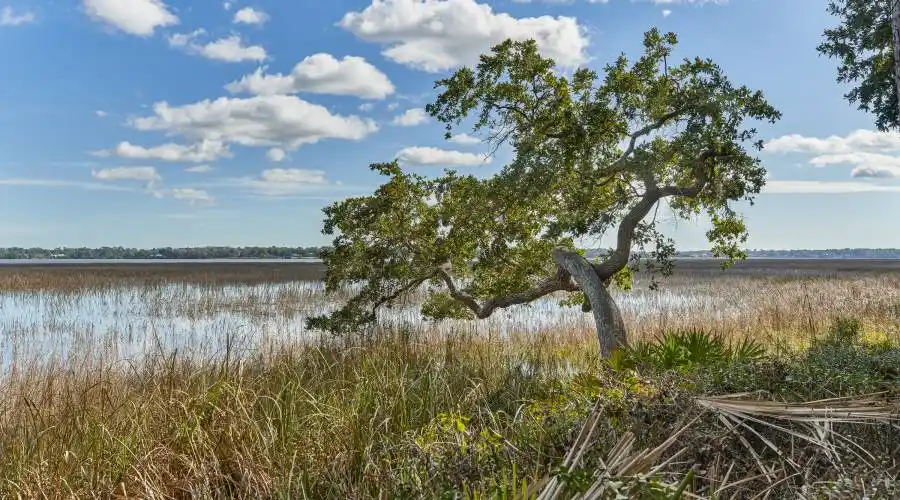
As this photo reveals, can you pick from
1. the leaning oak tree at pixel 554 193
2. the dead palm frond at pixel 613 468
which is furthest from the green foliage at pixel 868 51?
the dead palm frond at pixel 613 468

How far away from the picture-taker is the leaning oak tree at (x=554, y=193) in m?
9.72

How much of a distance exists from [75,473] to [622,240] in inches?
333

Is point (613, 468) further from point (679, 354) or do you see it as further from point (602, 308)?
point (602, 308)

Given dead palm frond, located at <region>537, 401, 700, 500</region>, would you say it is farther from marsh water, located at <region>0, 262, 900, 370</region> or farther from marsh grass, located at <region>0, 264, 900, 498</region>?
marsh water, located at <region>0, 262, 900, 370</region>

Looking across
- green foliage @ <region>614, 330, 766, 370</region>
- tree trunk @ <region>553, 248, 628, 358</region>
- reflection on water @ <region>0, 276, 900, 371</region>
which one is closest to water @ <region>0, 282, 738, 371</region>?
reflection on water @ <region>0, 276, 900, 371</region>

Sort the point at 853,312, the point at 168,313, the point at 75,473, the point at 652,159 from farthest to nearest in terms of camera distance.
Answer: the point at 168,313 → the point at 853,312 → the point at 652,159 → the point at 75,473

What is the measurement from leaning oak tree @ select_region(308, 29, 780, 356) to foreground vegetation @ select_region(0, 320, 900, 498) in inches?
123

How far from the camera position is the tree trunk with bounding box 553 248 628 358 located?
1020cm

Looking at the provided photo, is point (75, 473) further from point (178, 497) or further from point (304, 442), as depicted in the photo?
point (304, 442)

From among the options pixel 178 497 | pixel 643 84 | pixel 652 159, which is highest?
pixel 643 84

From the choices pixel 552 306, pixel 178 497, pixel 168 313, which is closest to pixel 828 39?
pixel 552 306

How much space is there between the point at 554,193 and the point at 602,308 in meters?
2.22

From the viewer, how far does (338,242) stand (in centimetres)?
1132

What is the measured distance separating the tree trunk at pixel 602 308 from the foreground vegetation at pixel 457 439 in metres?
2.10
